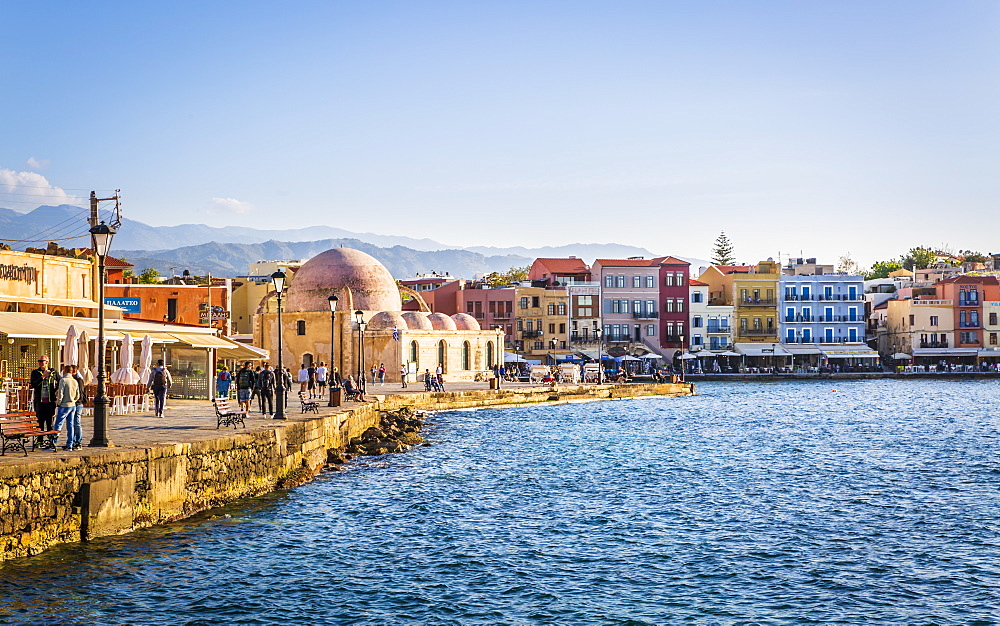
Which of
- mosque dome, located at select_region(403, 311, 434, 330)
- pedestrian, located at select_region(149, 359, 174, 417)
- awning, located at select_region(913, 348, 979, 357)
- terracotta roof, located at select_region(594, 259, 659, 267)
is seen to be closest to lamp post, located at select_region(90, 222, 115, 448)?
pedestrian, located at select_region(149, 359, 174, 417)

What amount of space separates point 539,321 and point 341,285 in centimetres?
2449

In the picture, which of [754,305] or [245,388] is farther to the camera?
[754,305]

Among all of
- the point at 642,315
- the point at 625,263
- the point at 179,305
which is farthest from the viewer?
the point at 625,263

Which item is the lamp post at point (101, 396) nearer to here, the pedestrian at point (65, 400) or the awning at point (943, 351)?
the pedestrian at point (65, 400)

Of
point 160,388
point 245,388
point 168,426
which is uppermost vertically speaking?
point 160,388

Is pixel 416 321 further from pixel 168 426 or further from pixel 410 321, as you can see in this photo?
pixel 168 426

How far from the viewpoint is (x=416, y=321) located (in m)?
56.8

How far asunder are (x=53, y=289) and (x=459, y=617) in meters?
30.6

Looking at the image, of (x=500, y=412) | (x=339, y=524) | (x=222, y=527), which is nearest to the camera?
(x=222, y=527)

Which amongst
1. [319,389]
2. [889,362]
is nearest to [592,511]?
[319,389]

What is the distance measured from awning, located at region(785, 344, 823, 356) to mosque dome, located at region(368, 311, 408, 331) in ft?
132

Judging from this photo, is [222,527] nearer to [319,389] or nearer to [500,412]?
[319,389]

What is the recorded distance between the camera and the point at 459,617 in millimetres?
12594

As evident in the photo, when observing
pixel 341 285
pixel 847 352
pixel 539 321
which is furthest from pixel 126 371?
pixel 847 352
